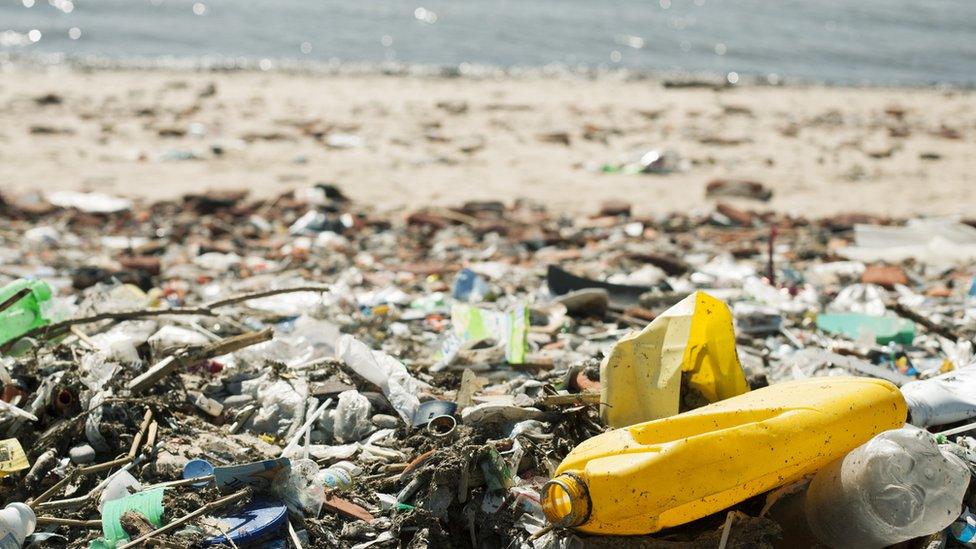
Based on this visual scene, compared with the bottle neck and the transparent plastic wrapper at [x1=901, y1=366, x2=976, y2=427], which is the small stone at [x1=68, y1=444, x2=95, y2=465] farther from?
the transparent plastic wrapper at [x1=901, y1=366, x2=976, y2=427]

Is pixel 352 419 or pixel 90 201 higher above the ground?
pixel 352 419

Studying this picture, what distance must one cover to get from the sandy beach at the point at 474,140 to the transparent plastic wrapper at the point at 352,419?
517 cm

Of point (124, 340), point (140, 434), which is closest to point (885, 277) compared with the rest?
point (124, 340)

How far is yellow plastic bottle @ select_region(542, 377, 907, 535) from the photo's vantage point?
206 centimetres

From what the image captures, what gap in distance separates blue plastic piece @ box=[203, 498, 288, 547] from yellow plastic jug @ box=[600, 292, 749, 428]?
0.94m

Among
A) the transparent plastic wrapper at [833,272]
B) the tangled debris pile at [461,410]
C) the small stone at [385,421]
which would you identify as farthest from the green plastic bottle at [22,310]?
the transparent plastic wrapper at [833,272]

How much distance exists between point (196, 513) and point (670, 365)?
1.33 metres

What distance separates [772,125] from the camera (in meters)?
12.1

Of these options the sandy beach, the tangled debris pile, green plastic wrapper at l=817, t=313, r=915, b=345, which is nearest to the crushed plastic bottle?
the tangled debris pile

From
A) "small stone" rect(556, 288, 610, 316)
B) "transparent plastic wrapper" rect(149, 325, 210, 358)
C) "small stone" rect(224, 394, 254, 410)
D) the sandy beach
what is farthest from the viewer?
the sandy beach

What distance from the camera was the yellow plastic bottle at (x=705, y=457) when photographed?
6.77ft

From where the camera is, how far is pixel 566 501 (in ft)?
6.89

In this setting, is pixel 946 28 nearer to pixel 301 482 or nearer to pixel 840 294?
pixel 840 294

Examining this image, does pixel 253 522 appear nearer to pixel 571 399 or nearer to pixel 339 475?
pixel 339 475
